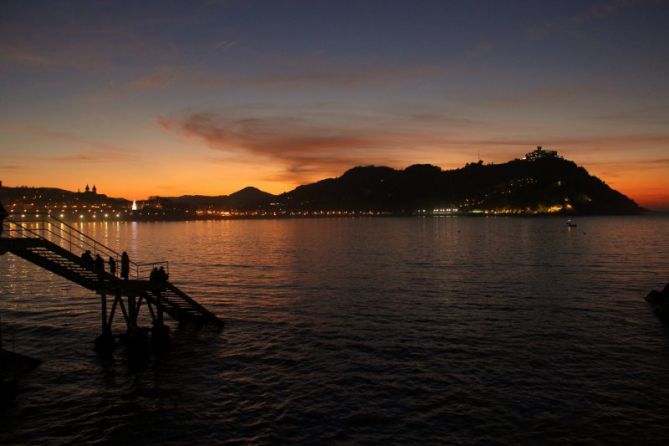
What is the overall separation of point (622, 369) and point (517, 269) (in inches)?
1665

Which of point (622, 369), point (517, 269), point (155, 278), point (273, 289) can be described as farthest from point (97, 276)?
point (517, 269)

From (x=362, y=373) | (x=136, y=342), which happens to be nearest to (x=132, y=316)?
(x=136, y=342)

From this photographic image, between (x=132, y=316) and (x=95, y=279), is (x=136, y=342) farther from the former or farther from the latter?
(x=95, y=279)

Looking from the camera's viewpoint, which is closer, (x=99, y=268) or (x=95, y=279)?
(x=99, y=268)

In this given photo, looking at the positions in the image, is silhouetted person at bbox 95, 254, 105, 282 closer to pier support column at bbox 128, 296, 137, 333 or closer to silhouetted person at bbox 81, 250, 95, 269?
silhouetted person at bbox 81, 250, 95, 269

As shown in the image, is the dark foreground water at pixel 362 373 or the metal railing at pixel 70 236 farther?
the metal railing at pixel 70 236

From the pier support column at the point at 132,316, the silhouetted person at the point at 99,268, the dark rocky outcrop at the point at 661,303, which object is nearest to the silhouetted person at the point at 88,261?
the silhouetted person at the point at 99,268

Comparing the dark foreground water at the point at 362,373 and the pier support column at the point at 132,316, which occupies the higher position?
→ the pier support column at the point at 132,316

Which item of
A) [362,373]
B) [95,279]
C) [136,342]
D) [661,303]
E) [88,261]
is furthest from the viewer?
[661,303]

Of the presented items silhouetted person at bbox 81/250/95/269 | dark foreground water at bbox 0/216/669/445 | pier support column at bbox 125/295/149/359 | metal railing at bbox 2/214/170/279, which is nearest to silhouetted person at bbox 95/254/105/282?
silhouetted person at bbox 81/250/95/269

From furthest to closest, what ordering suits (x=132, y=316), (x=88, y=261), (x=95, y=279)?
(x=132, y=316) < (x=95, y=279) < (x=88, y=261)

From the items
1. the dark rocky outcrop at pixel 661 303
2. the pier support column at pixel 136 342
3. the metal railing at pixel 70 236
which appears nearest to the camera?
the metal railing at pixel 70 236

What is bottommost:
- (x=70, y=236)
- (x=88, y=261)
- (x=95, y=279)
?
(x=95, y=279)

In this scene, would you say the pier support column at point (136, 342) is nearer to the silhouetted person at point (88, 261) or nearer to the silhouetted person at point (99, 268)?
the silhouetted person at point (99, 268)
